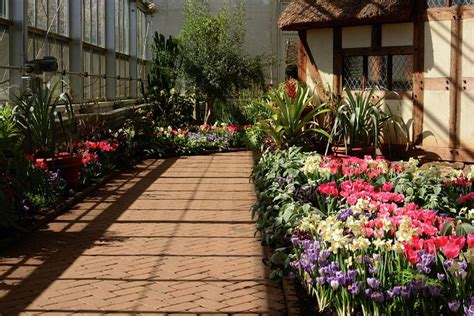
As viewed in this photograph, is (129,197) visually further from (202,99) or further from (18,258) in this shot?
(202,99)

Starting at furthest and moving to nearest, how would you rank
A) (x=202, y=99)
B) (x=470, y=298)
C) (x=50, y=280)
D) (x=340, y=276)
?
(x=202, y=99), (x=50, y=280), (x=340, y=276), (x=470, y=298)

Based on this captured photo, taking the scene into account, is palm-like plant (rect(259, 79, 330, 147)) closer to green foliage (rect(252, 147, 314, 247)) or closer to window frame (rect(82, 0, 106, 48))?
green foliage (rect(252, 147, 314, 247))

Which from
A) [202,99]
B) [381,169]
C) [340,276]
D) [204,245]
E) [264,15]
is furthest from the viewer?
[264,15]

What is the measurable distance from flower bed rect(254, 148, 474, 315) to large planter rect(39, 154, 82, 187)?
125 inches

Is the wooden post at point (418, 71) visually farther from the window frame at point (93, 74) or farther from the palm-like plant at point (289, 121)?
the window frame at point (93, 74)

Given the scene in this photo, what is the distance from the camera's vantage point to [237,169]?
451 inches

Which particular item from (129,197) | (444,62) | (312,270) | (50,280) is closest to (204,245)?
(50,280)

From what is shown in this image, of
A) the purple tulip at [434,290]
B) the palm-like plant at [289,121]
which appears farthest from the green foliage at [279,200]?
the palm-like plant at [289,121]

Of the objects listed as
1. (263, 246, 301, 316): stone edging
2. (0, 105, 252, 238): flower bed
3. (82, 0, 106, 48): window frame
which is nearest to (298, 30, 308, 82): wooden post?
(0, 105, 252, 238): flower bed

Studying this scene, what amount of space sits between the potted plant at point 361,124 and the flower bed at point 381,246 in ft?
13.7

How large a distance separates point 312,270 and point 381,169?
273cm

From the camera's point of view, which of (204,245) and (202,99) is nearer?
(204,245)

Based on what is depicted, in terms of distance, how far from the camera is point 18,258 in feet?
17.1

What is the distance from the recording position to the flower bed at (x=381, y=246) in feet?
10.3
